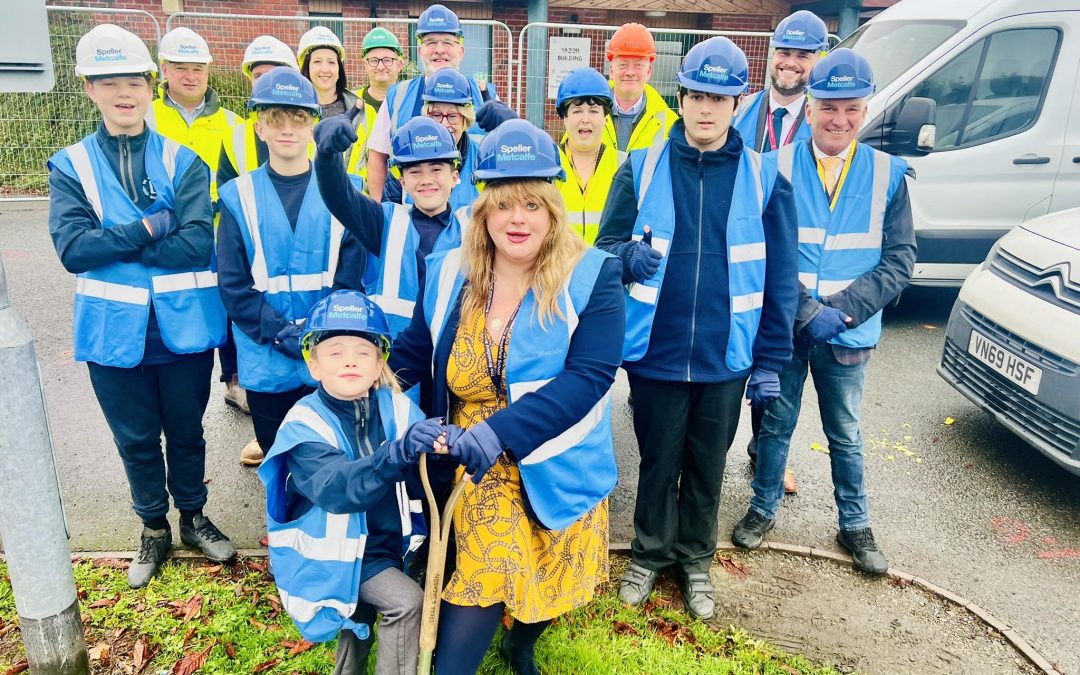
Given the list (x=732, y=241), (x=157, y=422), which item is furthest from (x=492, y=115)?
(x=157, y=422)

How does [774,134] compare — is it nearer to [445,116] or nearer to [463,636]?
[445,116]

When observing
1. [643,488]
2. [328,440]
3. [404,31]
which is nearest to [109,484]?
[328,440]

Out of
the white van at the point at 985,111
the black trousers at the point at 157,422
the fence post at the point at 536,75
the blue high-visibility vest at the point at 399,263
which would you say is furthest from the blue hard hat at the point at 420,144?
the fence post at the point at 536,75

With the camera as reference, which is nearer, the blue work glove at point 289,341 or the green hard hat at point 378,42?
the blue work glove at point 289,341

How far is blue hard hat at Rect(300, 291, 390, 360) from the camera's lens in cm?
271

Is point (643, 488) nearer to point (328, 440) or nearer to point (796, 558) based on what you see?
point (796, 558)

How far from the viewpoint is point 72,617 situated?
293cm

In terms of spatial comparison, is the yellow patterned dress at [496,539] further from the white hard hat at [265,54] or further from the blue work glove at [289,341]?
the white hard hat at [265,54]

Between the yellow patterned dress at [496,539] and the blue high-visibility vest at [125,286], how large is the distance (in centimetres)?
146

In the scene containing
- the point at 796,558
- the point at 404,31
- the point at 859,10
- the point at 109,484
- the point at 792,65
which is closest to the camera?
the point at 796,558

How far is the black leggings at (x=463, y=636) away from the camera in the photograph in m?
2.65

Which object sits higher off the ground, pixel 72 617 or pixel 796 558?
pixel 72 617

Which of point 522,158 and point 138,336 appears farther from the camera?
point 138,336

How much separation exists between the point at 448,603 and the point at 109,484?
110 inches
